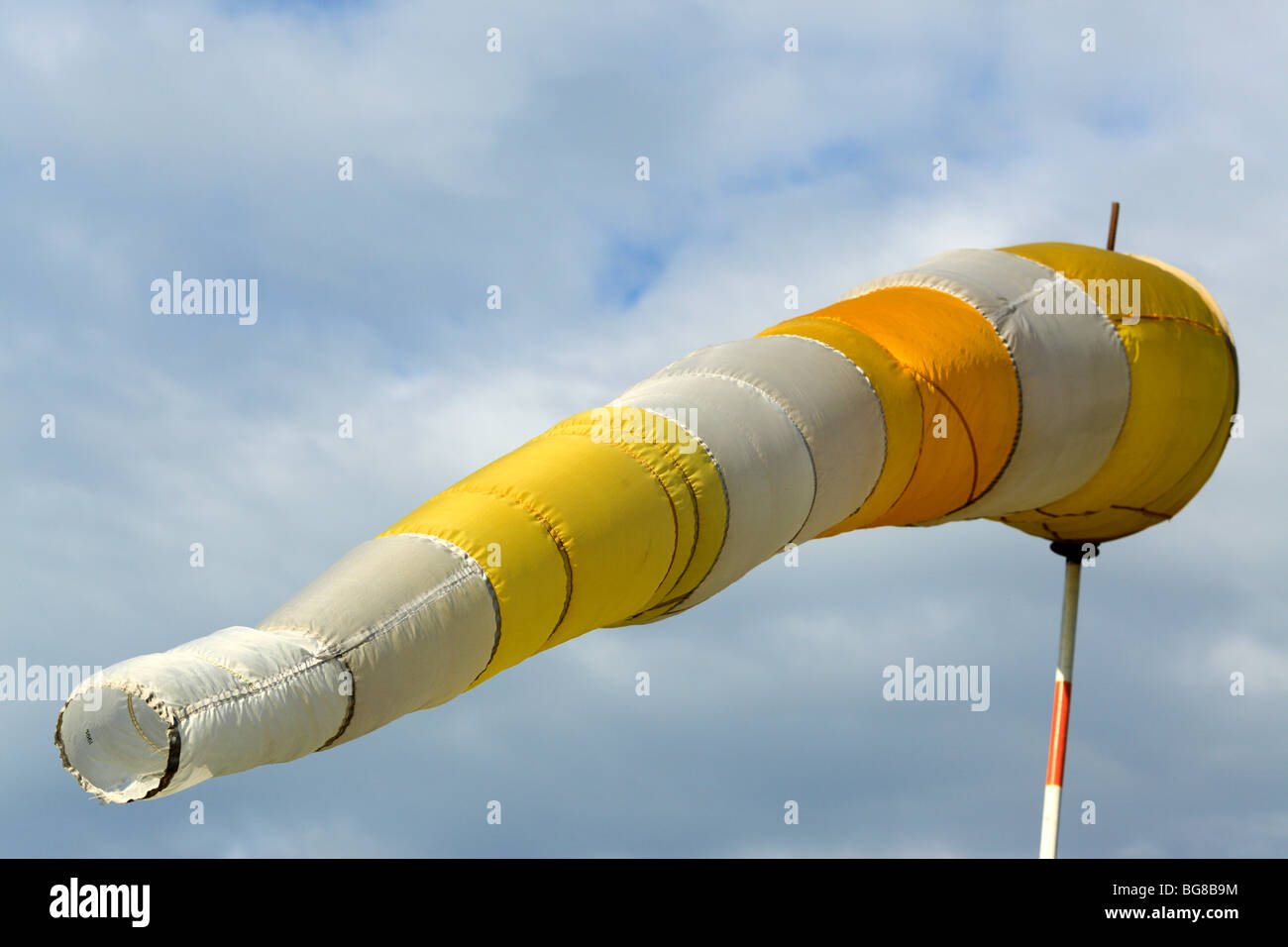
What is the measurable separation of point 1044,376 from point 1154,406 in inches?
58.3

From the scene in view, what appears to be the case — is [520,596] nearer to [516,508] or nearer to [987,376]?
[516,508]

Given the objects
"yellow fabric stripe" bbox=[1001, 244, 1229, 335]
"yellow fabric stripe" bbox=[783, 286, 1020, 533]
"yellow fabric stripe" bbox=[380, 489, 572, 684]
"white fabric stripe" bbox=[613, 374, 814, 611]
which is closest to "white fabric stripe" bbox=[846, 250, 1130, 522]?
"yellow fabric stripe" bbox=[783, 286, 1020, 533]

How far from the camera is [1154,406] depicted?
17.4 m

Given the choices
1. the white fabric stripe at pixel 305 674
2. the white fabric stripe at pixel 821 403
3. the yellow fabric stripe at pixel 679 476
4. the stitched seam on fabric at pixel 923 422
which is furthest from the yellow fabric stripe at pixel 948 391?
the white fabric stripe at pixel 305 674

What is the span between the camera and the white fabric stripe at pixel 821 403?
14.8 metres

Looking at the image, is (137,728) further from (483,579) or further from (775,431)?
(775,431)

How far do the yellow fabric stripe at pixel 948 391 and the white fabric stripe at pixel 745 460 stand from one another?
1503 mm

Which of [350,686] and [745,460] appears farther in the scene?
[745,460]

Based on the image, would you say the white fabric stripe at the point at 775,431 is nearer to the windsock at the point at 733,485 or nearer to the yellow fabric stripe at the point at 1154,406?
the windsock at the point at 733,485

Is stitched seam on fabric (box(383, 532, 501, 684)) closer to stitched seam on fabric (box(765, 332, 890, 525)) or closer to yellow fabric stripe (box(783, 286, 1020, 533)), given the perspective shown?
stitched seam on fabric (box(765, 332, 890, 525))

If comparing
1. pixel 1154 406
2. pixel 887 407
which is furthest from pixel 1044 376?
pixel 887 407

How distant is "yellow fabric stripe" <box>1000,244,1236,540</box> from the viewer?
1736 cm
